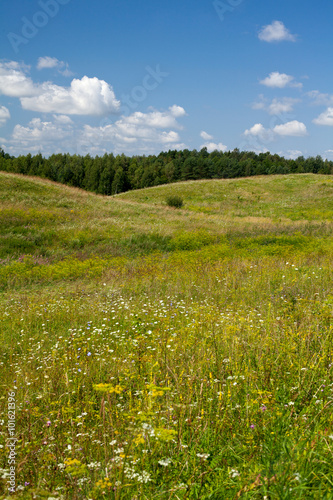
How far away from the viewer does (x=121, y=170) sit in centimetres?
8394

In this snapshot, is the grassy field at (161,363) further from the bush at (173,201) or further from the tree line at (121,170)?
the tree line at (121,170)

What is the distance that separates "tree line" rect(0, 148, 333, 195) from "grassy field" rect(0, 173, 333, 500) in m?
65.9

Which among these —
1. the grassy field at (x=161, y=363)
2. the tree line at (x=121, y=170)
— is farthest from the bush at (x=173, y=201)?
the tree line at (x=121, y=170)

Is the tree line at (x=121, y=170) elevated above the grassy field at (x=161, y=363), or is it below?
above

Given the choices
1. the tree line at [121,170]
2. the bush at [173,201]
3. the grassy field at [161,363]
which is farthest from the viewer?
the tree line at [121,170]

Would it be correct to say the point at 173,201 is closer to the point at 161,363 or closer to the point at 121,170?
the point at 161,363

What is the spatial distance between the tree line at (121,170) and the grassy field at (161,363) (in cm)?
6588

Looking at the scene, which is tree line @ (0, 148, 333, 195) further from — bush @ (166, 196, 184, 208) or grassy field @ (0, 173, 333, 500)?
grassy field @ (0, 173, 333, 500)

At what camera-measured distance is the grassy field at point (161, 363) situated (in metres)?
1.95

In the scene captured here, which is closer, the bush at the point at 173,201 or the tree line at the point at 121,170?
the bush at the point at 173,201

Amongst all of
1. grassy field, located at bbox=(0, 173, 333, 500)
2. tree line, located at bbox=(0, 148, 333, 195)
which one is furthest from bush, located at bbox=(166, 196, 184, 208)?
tree line, located at bbox=(0, 148, 333, 195)

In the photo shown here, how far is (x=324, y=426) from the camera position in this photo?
7.87 ft

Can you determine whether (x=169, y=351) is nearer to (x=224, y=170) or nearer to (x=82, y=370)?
(x=82, y=370)

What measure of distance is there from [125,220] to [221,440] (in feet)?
74.8
